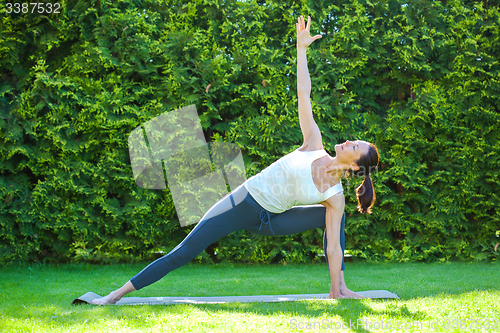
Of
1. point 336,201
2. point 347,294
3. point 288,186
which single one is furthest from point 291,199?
point 347,294

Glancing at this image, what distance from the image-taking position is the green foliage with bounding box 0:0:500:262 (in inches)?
185

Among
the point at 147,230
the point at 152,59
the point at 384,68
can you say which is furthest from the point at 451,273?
the point at 152,59

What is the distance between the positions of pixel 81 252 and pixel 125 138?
4.82 ft

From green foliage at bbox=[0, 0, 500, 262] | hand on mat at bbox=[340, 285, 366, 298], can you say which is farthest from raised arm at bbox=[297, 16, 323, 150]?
green foliage at bbox=[0, 0, 500, 262]

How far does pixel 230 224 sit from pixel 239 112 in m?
2.57

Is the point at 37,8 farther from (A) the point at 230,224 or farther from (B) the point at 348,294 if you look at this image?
(B) the point at 348,294

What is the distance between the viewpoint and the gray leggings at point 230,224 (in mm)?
2682

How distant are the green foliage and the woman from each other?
6.53 feet

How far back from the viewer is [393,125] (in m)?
5.00

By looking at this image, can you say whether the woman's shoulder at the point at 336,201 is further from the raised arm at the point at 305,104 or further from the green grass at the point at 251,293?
the green grass at the point at 251,293

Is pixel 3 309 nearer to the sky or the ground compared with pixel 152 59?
nearer to the ground

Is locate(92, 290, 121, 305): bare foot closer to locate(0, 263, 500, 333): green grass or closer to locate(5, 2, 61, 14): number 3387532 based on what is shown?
locate(0, 263, 500, 333): green grass

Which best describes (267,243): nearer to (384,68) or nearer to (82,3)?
(384,68)

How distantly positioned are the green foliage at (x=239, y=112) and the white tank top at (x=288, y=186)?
2.04m
